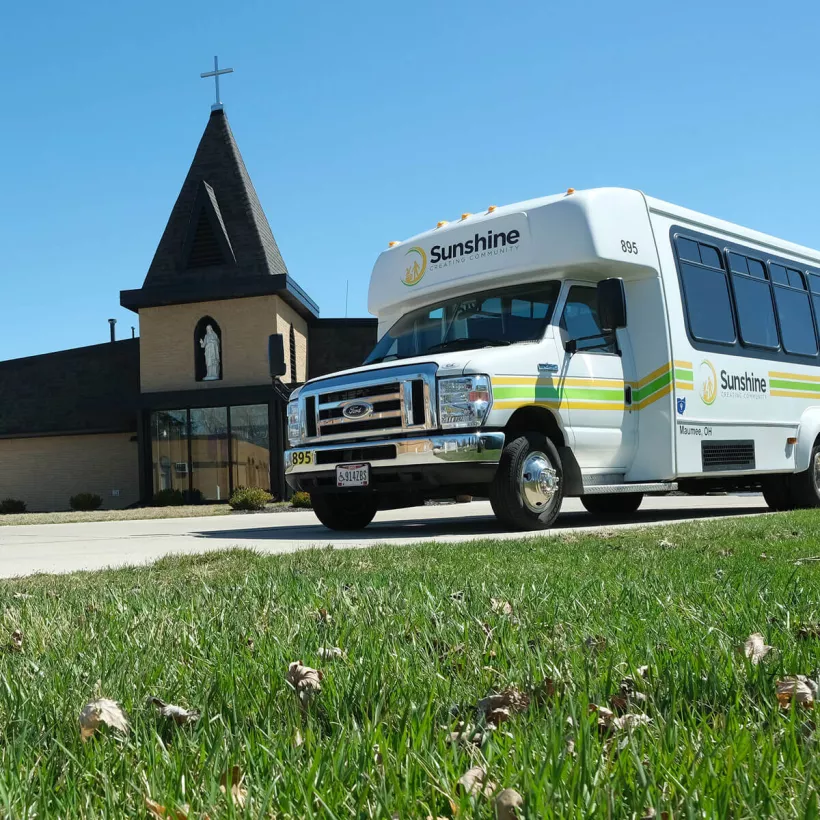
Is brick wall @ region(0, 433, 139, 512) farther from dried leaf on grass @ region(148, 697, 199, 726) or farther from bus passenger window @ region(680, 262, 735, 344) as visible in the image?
dried leaf on grass @ region(148, 697, 199, 726)

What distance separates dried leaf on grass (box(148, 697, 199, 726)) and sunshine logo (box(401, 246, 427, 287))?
8801 mm

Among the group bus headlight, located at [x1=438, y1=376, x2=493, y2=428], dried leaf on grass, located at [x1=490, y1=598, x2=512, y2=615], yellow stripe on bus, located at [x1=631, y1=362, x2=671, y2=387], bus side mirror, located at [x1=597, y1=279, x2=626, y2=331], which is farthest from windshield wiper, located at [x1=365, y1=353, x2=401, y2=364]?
dried leaf on grass, located at [x1=490, y1=598, x2=512, y2=615]

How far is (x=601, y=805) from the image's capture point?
1.41m

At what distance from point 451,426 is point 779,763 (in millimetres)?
7107

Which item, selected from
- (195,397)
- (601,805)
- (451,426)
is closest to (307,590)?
(601,805)

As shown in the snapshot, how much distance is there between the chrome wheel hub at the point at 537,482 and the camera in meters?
9.00

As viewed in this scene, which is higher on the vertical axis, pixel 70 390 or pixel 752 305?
pixel 70 390

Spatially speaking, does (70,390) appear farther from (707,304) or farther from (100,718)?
(100,718)

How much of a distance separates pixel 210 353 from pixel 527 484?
2134 centimetres

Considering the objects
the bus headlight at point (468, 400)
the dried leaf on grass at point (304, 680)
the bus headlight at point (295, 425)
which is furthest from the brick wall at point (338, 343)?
the dried leaf on grass at point (304, 680)

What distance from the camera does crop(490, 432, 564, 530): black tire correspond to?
8844mm

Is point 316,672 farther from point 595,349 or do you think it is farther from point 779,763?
point 595,349

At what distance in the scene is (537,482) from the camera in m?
9.09

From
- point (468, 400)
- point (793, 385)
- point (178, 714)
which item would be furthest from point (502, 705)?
point (793, 385)
